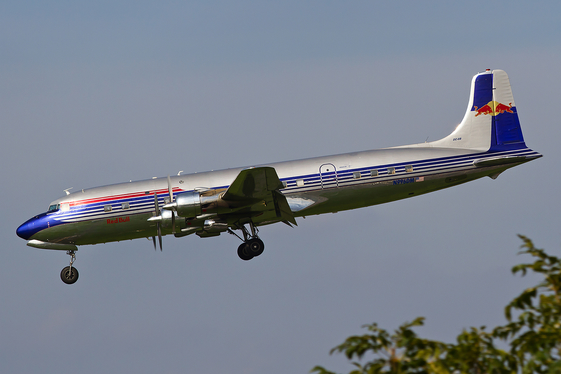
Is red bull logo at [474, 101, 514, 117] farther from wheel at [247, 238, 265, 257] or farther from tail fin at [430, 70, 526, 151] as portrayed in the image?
wheel at [247, 238, 265, 257]

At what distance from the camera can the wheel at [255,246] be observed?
3294 cm

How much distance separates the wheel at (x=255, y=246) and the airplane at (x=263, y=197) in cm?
4

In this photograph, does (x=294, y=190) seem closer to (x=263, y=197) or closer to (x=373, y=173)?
(x=263, y=197)

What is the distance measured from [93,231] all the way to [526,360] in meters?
26.9

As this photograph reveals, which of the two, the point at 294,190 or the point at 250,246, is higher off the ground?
the point at 294,190

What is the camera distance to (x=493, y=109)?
117 ft

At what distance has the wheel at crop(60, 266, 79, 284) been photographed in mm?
33838

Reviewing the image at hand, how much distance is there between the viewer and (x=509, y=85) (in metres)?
35.9

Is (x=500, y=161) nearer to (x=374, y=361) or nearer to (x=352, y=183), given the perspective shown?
(x=352, y=183)

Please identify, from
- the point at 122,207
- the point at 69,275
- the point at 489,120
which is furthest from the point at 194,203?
the point at 489,120

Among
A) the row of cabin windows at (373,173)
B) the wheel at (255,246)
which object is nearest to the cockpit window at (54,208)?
Result: the wheel at (255,246)

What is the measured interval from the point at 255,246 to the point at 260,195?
12.6 ft

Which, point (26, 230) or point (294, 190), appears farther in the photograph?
point (26, 230)

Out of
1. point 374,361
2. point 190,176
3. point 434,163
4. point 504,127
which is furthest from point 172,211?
point 374,361
